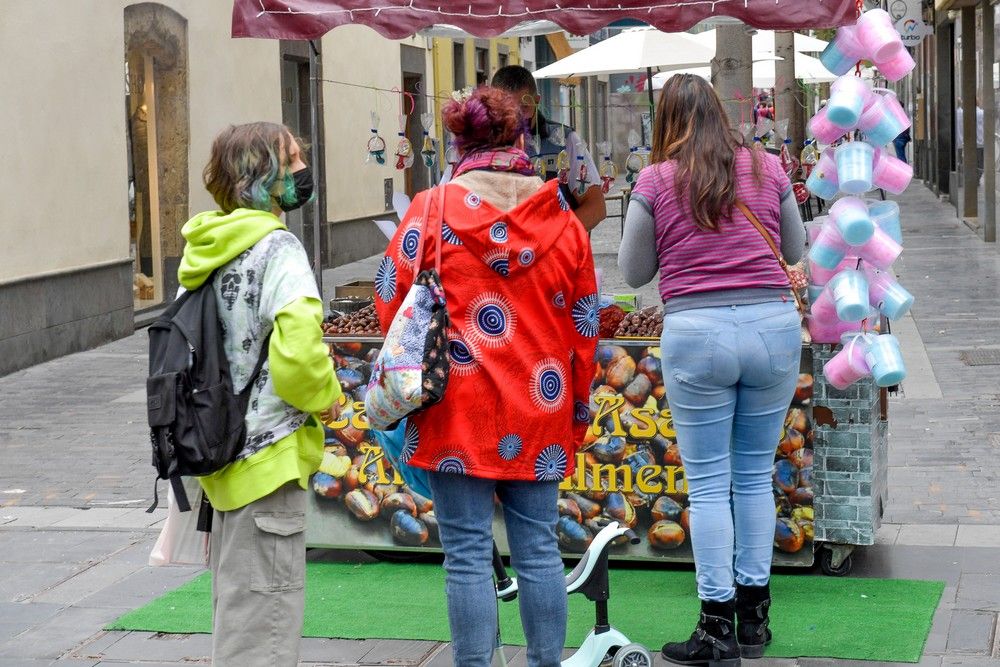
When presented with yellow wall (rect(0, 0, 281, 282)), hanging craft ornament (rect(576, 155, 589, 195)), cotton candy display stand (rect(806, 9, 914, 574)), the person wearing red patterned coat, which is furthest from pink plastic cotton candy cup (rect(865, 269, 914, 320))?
yellow wall (rect(0, 0, 281, 282))

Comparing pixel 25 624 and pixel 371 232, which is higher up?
pixel 371 232

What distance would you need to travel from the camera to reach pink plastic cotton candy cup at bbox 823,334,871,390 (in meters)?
4.79

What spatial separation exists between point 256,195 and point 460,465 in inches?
34.5

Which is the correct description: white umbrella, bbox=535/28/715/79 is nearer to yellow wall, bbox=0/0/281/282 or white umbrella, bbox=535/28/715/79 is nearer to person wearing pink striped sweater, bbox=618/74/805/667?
yellow wall, bbox=0/0/281/282

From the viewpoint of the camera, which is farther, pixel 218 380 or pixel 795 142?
pixel 795 142

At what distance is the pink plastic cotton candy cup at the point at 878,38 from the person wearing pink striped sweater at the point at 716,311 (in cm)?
73

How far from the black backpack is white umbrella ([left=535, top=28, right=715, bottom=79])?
8473 millimetres

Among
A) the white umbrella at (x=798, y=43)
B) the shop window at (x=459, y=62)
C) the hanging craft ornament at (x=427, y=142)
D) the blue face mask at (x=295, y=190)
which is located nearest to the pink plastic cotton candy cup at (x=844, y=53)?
the blue face mask at (x=295, y=190)

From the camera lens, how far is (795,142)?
14117 mm

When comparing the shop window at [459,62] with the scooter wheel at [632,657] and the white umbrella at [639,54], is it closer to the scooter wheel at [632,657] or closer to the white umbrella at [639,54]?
the white umbrella at [639,54]

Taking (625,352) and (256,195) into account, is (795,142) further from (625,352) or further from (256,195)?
(256,195)

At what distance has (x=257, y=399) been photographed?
370 cm

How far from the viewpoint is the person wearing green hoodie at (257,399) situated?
365 centimetres

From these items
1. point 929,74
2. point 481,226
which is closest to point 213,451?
point 481,226
